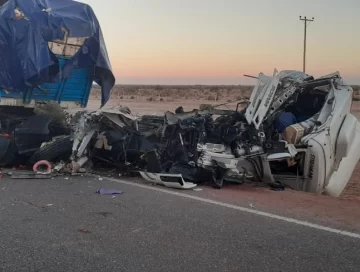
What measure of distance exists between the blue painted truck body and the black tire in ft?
6.10

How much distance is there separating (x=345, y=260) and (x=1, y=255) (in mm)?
3064

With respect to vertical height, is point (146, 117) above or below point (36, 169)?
above

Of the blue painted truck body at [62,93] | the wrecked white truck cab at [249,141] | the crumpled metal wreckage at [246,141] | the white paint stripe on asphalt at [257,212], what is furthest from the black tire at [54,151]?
the blue painted truck body at [62,93]

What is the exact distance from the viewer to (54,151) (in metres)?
8.26

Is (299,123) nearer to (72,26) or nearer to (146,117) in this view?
(146,117)

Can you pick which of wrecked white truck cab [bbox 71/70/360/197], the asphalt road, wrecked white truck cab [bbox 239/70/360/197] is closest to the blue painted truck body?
wrecked white truck cab [bbox 71/70/360/197]

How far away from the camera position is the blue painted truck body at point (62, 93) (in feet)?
31.5

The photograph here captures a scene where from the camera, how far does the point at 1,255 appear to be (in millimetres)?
4098

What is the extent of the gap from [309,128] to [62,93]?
5613mm

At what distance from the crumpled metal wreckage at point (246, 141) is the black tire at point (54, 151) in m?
0.09

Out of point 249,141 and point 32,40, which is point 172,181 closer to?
point 249,141

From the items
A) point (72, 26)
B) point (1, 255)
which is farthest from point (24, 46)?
point (1, 255)

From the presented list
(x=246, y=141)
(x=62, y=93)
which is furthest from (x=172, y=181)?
(x=62, y=93)

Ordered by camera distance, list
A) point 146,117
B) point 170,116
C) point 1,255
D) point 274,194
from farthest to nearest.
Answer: point 146,117
point 170,116
point 274,194
point 1,255
